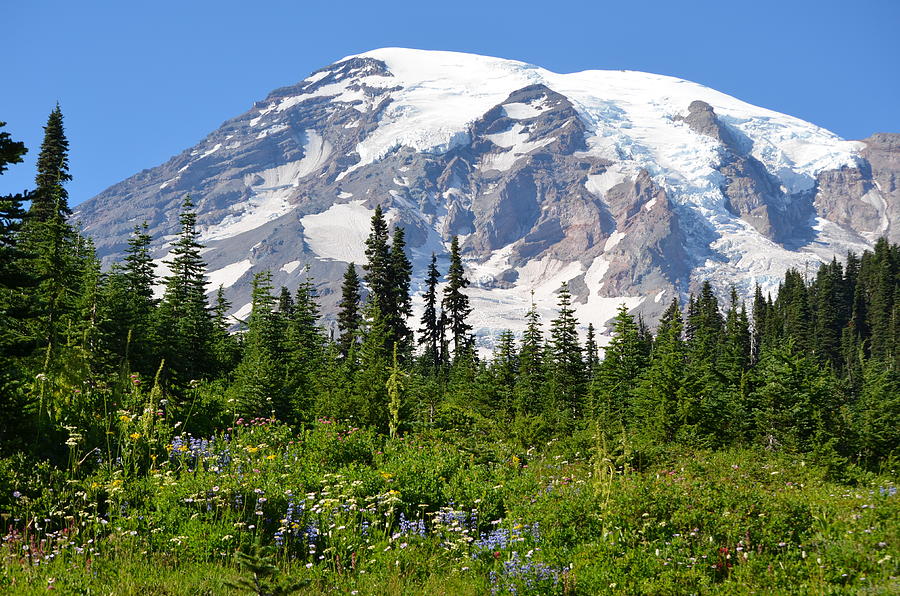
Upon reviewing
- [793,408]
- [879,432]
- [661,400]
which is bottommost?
[879,432]

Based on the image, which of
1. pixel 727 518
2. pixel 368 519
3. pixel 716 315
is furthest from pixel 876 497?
pixel 716 315

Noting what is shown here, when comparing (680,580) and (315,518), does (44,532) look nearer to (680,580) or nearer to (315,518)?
(315,518)

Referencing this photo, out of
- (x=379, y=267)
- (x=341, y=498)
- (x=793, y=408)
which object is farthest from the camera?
(x=379, y=267)

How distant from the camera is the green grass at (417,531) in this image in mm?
6527

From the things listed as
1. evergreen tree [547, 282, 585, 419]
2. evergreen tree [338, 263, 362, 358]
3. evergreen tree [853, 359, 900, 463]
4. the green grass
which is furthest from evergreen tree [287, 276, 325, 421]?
evergreen tree [853, 359, 900, 463]

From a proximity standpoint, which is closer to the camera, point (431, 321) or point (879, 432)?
point (879, 432)

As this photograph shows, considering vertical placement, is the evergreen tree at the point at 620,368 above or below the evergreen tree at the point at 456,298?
below

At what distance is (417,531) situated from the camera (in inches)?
331

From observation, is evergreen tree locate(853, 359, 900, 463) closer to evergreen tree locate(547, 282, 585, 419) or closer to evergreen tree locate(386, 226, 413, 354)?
evergreen tree locate(547, 282, 585, 419)

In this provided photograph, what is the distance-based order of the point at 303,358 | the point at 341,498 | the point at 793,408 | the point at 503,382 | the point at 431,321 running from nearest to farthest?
the point at 341,498 → the point at 793,408 → the point at 503,382 → the point at 303,358 → the point at 431,321

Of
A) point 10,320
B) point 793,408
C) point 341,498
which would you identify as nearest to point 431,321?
point 793,408

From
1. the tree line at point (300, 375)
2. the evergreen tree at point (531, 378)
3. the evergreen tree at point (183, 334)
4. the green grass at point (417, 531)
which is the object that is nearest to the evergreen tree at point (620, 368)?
the tree line at point (300, 375)

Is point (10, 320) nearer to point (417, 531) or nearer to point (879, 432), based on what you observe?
point (417, 531)

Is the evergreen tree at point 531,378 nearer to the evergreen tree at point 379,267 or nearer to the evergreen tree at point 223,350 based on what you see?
the evergreen tree at point 223,350
